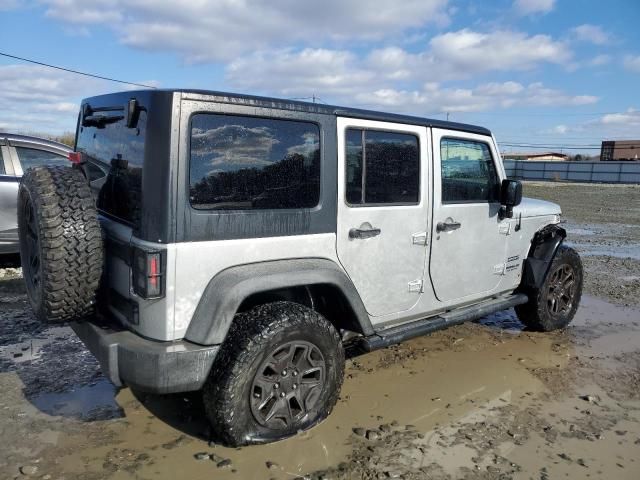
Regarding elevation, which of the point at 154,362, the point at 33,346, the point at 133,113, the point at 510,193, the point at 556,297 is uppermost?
the point at 133,113

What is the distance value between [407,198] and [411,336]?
991 millimetres

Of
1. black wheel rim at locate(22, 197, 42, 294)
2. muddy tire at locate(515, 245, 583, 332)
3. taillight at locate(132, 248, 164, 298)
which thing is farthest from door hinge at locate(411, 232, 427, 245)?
black wheel rim at locate(22, 197, 42, 294)

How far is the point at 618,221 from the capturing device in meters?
14.3

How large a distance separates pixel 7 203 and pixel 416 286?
5.22 meters

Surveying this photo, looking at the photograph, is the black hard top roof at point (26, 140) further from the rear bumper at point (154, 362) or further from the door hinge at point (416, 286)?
the door hinge at point (416, 286)

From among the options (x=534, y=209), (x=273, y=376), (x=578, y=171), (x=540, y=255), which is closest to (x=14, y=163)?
(x=273, y=376)

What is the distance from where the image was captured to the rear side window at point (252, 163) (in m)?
2.71

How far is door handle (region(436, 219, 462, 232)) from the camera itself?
3.86m

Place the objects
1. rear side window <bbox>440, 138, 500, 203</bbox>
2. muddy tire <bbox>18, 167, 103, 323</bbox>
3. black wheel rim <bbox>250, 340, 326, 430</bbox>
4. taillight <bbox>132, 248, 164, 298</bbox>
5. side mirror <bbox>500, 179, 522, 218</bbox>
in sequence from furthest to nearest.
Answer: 1. side mirror <bbox>500, 179, 522, 218</bbox>
2. rear side window <bbox>440, 138, 500, 203</bbox>
3. black wheel rim <bbox>250, 340, 326, 430</bbox>
4. muddy tire <bbox>18, 167, 103, 323</bbox>
5. taillight <bbox>132, 248, 164, 298</bbox>

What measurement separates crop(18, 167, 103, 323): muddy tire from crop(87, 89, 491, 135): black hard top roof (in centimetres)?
65

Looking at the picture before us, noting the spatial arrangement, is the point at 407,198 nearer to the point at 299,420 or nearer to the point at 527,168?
the point at 299,420

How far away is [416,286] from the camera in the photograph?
12.4 ft

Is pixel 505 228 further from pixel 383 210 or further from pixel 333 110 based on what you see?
pixel 333 110

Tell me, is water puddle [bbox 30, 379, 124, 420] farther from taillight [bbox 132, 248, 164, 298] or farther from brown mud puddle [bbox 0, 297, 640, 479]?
taillight [bbox 132, 248, 164, 298]
